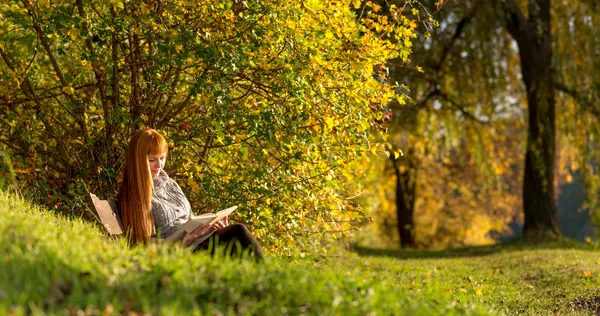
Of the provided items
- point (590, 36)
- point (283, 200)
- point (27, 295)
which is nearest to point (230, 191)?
point (283, 200)

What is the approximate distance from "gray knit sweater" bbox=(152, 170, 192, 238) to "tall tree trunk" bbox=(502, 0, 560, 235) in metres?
10.6

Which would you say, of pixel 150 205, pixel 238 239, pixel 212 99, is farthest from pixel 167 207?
pixel 212 99

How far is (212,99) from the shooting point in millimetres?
6586

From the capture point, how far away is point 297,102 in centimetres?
646

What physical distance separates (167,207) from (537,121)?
35.7 ft

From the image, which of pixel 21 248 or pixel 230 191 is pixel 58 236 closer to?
pixel 21 248

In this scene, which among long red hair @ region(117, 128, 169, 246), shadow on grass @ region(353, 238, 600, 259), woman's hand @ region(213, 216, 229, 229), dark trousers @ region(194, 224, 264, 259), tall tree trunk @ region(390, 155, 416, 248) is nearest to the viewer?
dark trousers @ region(194, 224, 264, 259)

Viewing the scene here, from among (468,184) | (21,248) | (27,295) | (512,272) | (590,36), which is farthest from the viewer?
(468,184)

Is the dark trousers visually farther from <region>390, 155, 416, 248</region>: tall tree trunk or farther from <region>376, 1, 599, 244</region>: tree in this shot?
<region>390, 155, 416, 248</region>: tall tree trunk

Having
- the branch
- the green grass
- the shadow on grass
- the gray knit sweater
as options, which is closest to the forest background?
the gray knit sweater

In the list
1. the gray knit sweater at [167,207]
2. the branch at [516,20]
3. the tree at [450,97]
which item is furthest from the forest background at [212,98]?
the tree at [450,97]

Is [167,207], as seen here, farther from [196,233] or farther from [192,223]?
[192,223]

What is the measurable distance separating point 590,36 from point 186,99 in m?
9.73

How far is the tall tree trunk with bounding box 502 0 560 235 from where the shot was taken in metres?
15.2
